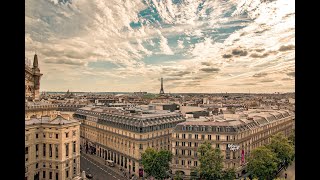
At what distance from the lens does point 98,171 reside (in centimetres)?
4988

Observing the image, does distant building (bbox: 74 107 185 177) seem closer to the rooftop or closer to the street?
the street

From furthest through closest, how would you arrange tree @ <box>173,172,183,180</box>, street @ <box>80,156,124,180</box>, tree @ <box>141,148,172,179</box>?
street @ <box>80,156,124,180</box>
tree @ <box>141,148,172,179</box>
tree @ <box>173,172,183,180</box>

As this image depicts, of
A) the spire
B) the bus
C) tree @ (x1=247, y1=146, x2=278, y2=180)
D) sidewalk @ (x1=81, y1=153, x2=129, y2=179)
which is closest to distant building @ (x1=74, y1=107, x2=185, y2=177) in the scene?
sidewalk @ (x1=81, y1=153, x2=129, y2=179)

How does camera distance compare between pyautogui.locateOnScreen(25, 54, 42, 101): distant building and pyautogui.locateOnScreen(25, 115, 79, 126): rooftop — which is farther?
pyautogui.locateOnScreen(25, 54, 42, 101): distant building

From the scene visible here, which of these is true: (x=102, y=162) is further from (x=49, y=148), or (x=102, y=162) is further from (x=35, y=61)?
(x=35, y=61)

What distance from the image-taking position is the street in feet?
153

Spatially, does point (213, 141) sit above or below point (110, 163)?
above

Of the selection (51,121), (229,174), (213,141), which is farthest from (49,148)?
(229,174)

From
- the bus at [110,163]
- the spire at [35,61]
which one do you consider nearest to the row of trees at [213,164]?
the bus at [110,163]

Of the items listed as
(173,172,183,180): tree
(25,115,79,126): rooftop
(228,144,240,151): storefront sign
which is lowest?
(173,172,183,180): tree

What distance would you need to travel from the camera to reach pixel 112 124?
5750cm
